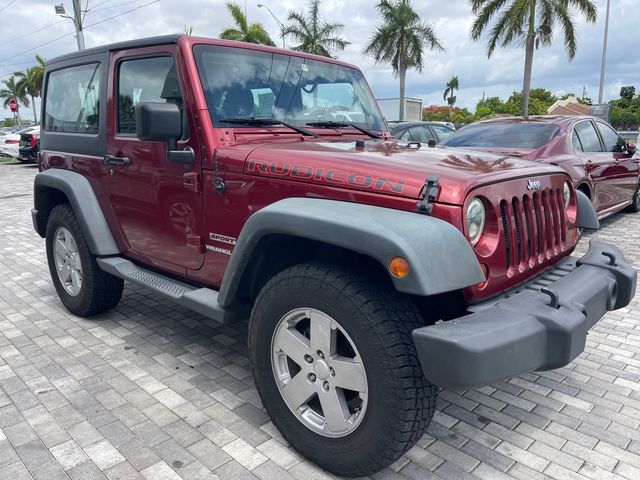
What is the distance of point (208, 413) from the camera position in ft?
9.35

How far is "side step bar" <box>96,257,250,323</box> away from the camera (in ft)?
9.07

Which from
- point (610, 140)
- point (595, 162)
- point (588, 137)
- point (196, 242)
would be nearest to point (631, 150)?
point (610, 140)

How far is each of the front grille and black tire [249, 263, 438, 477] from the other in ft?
1.91

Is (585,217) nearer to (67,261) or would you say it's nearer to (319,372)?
(319,372)

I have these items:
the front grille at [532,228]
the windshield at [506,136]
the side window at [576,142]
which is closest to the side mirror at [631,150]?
the side window at [576,142]

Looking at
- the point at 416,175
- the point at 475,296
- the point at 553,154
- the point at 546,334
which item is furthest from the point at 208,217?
the point at 553,154

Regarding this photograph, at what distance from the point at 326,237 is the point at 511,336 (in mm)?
802

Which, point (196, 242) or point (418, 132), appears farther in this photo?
point (418, 132)

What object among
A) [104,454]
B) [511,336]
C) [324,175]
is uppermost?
[324,175]

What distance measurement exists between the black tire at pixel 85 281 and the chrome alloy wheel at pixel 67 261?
4cm

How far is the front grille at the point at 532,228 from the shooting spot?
230cm

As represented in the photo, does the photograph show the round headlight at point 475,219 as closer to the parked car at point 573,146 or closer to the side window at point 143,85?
the side window at point 143,85

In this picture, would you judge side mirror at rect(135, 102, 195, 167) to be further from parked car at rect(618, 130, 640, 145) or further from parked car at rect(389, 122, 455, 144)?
parked car at rect(618, 130, 640, 145)

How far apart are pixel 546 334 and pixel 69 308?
3.75 m
